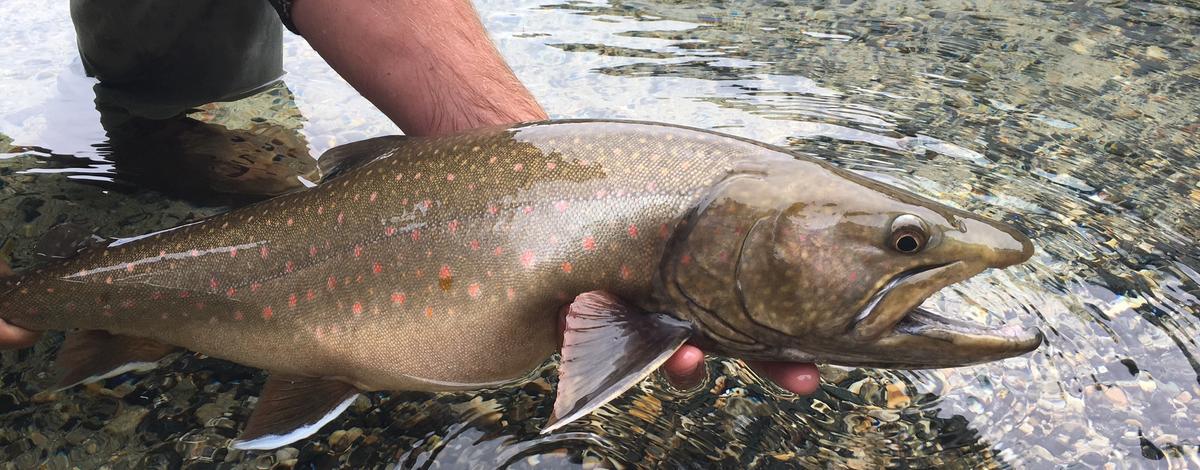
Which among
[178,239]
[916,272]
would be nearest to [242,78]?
[178,239]

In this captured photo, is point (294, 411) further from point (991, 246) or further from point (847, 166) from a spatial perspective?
point (847, 166)

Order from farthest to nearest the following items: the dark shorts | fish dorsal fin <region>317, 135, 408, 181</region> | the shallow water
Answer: the dark shorts < the shallow water < fish dorsal fin <region>317, 135, 408, 181</region>

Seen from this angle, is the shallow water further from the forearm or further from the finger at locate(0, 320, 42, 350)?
the forearm

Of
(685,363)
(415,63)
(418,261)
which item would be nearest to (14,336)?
(418,261)

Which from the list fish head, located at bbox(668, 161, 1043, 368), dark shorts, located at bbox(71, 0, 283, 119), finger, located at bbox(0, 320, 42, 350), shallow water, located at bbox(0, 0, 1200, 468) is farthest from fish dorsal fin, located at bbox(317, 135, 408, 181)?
dark shorts, located at bbox(71, 0, 283, 119)

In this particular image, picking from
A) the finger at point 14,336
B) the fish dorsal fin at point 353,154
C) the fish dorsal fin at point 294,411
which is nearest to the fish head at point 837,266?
the fish dorsal fin at point 353,154
